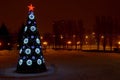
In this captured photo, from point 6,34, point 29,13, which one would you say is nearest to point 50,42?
point 6,34

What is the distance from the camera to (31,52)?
22.7 meters

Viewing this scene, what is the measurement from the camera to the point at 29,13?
23.4 m

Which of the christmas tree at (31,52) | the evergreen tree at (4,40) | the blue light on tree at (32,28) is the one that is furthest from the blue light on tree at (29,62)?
the evergreen tree at (4,40)

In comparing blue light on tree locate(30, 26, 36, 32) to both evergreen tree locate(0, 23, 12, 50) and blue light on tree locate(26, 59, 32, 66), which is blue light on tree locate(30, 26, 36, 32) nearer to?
blue light on tree locate(26, 59, 32, 66)

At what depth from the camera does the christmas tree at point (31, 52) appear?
22484mm

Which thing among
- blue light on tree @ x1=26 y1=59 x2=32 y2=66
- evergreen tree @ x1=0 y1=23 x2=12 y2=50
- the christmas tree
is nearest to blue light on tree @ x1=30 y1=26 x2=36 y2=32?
the christmas tree

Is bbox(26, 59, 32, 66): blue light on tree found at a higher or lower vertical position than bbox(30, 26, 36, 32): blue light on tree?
lower

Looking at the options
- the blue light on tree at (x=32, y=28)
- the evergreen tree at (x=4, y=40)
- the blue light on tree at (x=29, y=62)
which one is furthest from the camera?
the evergreen tree at (x=4, y=40)

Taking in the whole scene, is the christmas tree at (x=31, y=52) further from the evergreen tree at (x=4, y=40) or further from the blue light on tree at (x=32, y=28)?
the evergreen tree at (x=4, y=40)

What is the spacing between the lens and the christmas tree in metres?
22.5

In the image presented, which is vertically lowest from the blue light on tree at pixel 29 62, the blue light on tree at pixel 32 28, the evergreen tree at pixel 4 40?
the blue light on tree at pixel 29 62

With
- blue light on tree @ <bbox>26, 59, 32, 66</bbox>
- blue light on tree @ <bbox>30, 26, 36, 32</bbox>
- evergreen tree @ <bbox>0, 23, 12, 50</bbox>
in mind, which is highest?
evergreen tree @ <bbox>0, 23, 12, 50</bbox>

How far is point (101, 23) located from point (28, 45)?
50.1 metres

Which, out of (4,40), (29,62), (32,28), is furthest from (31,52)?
(4,40)
